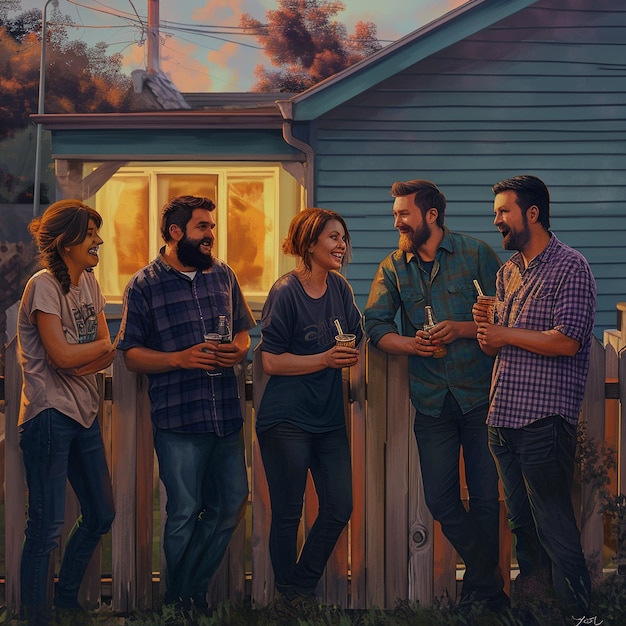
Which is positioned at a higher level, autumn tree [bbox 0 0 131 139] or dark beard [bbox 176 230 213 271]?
autumn tree [bbox 0 0 131 139]

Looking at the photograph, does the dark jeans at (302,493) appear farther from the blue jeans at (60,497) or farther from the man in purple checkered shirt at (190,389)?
the blue jeans at (60,497)

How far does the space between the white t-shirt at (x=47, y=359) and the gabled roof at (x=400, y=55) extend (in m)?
7.10

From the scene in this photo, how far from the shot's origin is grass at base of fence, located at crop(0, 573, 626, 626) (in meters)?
4.73

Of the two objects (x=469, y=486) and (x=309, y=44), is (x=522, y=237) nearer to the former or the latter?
(x=469, y=486)

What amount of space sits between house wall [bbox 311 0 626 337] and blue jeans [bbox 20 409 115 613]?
24.7ft

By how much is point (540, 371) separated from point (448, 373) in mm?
513

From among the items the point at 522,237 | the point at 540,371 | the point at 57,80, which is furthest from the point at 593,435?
the point at 57,80

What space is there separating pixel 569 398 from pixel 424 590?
141 cm

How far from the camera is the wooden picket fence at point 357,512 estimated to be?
505cm

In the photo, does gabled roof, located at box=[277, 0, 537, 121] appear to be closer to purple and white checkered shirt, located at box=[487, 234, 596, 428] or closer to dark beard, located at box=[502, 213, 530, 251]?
dark beard, located at box=[502, 213, 530, 251]

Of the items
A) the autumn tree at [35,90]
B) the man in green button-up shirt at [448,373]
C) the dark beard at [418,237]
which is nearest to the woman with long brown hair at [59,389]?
the man in green button-up shirt at [448,373]

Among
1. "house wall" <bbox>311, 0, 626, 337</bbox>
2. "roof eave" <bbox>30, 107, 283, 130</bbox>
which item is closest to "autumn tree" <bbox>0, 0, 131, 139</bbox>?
"roof eave" <bbox>30, 107, 283, 130</bbox>

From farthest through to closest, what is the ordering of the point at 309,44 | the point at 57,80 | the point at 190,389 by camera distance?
the point at 309,44 < the point at 57,80 < the point at 190,389

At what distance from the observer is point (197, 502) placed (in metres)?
4.80
